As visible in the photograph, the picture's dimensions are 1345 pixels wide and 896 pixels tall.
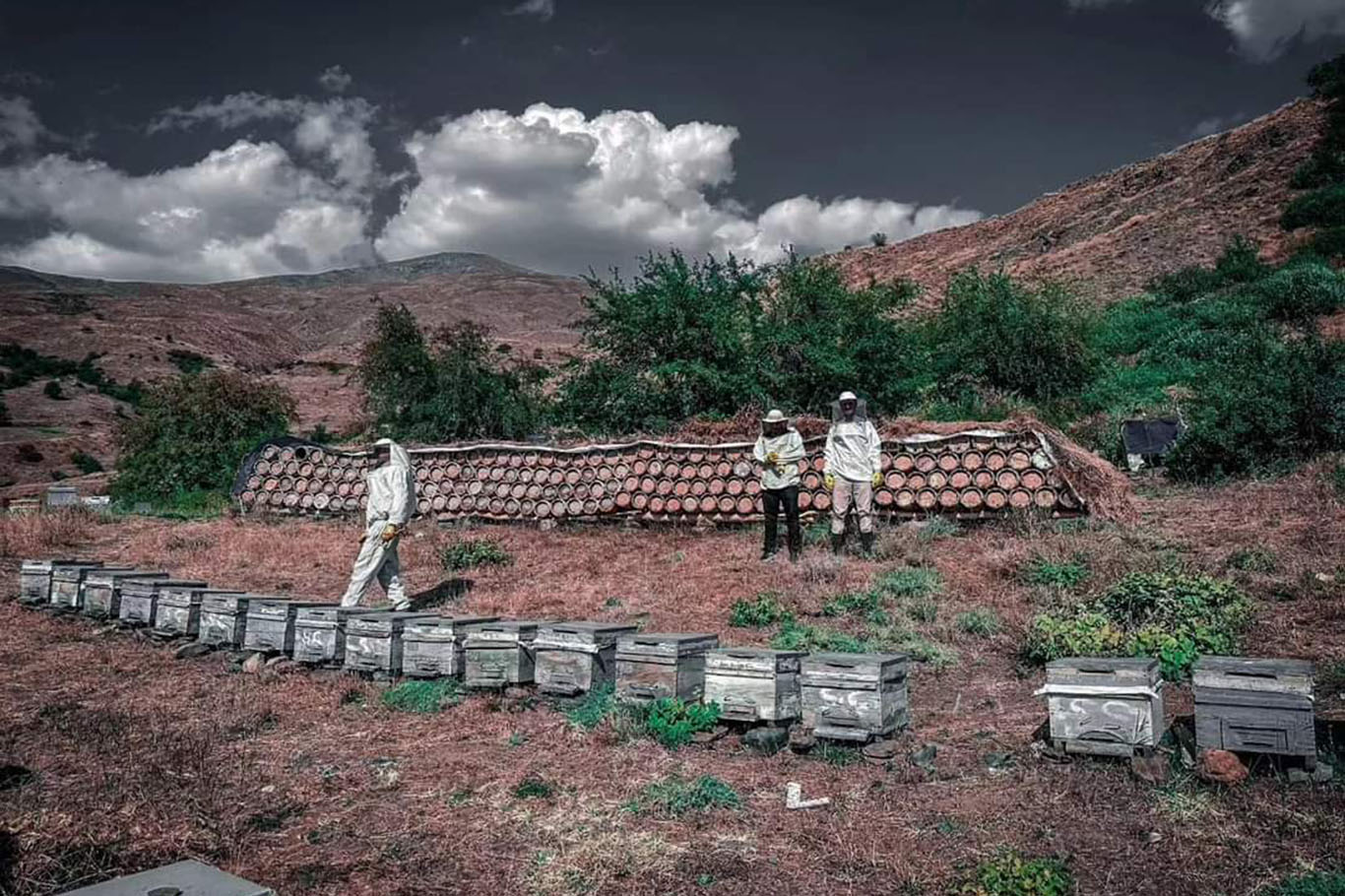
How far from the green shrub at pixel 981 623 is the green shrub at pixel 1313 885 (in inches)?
186

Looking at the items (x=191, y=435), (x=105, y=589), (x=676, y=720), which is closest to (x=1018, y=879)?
(x=676, y=720)

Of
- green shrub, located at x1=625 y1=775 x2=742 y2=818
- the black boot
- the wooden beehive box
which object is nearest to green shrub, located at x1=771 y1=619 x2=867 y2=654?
green shrub, located at x1=625 y1=775 x2=742 y2=818

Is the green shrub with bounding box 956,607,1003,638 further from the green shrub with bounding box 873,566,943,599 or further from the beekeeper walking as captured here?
the beekeeper walking

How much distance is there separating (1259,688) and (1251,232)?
39158mm

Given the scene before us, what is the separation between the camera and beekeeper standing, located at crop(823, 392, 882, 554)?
40.8ft

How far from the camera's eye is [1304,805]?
4629 millimetres

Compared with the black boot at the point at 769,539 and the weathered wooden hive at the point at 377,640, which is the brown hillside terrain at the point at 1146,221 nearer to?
the black boot at the point at 769,539

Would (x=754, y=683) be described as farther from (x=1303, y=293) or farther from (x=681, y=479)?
(x=1303, y=293)

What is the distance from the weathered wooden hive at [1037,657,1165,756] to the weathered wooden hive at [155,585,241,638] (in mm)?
8165

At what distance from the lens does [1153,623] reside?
310 inches

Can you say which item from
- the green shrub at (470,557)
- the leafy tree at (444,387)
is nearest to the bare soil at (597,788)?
the green shrub at (470,557)

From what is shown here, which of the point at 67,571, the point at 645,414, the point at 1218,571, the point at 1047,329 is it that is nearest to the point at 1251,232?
the point at 1047,329

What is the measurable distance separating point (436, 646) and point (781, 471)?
5.76 metres

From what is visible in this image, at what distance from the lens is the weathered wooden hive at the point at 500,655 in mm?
7578
